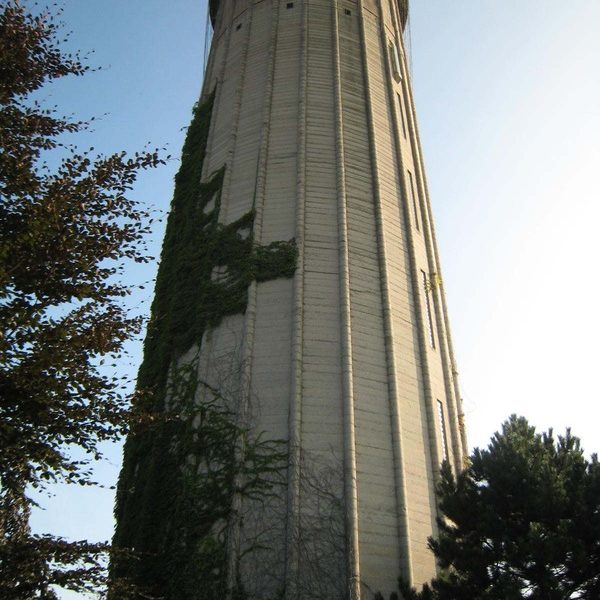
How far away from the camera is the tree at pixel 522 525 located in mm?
11508

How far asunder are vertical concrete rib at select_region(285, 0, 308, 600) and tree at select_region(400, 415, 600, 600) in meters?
2.21

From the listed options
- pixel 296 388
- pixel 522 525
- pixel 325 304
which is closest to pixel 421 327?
pixel 325 304

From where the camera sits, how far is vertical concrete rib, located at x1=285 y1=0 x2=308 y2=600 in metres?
14.0

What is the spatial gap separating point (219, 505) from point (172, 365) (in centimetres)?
465

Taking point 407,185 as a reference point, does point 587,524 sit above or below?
below

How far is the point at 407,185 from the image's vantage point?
22.9 m

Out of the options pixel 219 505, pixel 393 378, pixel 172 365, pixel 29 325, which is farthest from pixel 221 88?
pixel 29 325

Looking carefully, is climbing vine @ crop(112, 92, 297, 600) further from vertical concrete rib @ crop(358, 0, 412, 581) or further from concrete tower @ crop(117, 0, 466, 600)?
vertical concrete rib @ crop(358, 0, 412, 581)

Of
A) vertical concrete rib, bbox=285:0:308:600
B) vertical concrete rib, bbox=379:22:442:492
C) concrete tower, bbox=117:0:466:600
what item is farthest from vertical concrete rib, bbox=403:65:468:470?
vertical concrete rib, bbox=285:0:308:600

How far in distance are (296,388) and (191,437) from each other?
257cm

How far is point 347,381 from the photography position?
16625 millimetres

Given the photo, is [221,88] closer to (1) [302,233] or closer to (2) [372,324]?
(1) [302,233]

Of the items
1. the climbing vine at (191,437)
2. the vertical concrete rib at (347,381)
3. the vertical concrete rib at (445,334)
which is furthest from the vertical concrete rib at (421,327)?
the climbing vine at (191,437)

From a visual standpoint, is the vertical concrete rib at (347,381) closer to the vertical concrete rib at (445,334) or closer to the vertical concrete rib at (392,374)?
the vertical concrete rib at (392,374)
